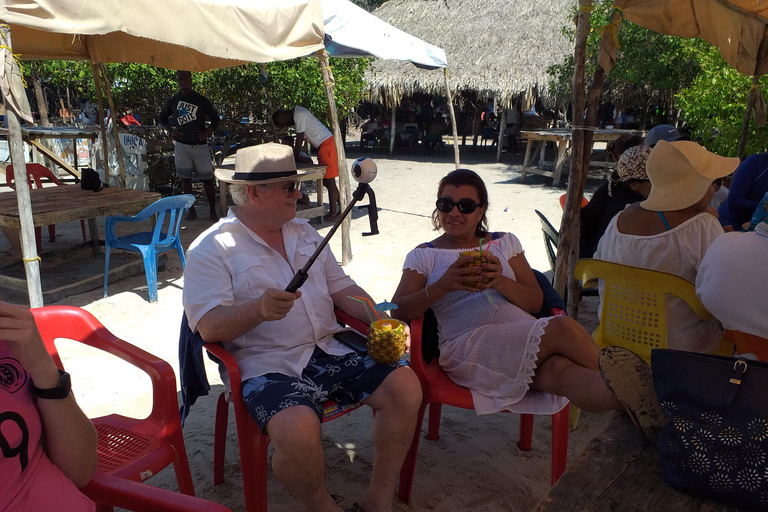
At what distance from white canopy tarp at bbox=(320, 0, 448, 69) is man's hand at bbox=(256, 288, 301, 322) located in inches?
238

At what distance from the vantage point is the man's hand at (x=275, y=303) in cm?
192

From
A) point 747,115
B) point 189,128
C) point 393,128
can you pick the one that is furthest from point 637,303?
point 393,128

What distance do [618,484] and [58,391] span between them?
1391 millimetres

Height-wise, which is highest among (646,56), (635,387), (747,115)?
(646,56)

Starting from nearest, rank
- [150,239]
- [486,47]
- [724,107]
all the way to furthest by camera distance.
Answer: [150,239], [724,107], [486,47]

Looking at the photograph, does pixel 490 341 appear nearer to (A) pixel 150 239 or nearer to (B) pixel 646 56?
(A) pixel 150 239

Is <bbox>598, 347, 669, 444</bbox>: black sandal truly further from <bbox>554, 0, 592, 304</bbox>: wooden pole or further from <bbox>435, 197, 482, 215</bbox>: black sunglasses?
<bbox>554, 0, 592, 304</bbox>: wooden pole

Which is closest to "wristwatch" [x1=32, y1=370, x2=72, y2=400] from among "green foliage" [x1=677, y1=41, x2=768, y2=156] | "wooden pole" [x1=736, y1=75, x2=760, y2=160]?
"wooden pole" [x1=736, y1=75, x2=760, y2=160]

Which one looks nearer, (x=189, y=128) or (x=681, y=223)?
(x=681, y=223)

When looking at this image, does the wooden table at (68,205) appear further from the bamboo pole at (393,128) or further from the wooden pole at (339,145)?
the bamboo pole at (393,128)

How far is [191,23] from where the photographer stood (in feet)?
12.2

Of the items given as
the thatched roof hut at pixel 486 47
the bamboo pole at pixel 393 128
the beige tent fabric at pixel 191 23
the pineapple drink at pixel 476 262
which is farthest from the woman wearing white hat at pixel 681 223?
Answer: the bamboo pole at pixel 393 128

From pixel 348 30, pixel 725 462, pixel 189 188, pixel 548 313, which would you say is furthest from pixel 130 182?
pixel 725 462

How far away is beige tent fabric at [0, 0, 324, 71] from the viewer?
300cm
